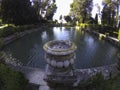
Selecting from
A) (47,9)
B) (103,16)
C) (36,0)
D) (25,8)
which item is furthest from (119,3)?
(47,9)

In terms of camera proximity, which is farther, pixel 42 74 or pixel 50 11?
pixel 50 11

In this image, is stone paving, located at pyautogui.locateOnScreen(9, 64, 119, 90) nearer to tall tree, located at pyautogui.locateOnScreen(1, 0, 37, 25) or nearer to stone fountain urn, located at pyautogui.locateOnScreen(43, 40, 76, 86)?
stone fountain urn, located at pyautogui.locateOnScreen(43, 40, 76, 86)

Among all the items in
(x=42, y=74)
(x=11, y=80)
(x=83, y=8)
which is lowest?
(x=42, y=74)

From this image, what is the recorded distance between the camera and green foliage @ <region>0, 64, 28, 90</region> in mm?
3128

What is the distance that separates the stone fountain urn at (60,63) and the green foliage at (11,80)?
603 mm

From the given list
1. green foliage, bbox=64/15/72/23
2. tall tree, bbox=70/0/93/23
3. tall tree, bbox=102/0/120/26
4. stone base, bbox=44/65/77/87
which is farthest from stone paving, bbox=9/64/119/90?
green foliage, bbox=64/15/72/23

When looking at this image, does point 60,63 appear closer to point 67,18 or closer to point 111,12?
point 111,12

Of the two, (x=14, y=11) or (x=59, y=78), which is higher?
(x=14, y=11)

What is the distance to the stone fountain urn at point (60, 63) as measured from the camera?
2.87m

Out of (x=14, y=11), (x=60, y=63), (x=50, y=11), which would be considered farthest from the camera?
(x=50, y=11)

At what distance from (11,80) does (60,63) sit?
993 millimetres

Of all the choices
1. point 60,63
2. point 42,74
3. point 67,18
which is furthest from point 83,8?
point 60,63

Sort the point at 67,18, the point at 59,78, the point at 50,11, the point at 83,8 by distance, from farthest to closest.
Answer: the point at 67,18
the point at 50,11
the point at 83,8
the point at 59,78

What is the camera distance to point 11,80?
319 centimetres
